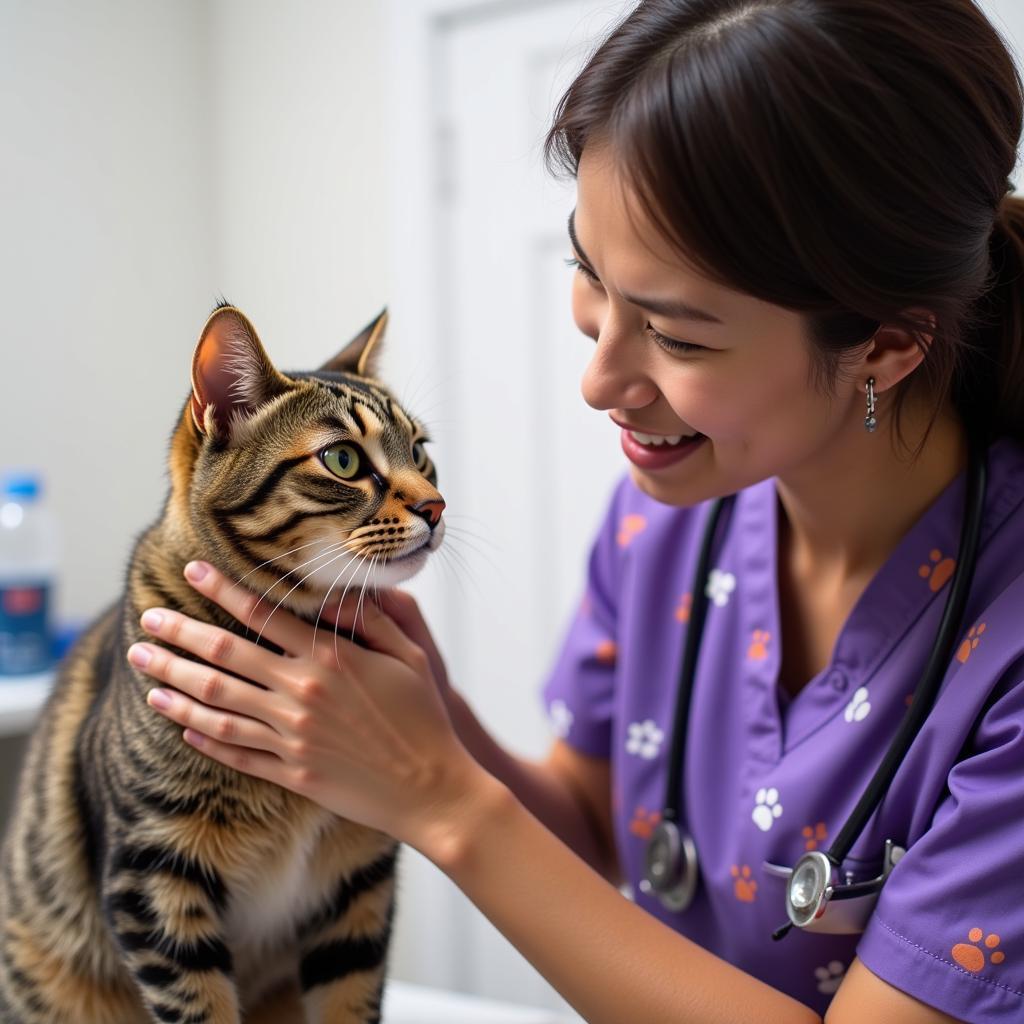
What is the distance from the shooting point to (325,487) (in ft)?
2.58

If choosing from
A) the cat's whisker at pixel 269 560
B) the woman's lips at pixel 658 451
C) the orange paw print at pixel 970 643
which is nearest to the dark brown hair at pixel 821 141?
the woman's lips at pixel 658 451

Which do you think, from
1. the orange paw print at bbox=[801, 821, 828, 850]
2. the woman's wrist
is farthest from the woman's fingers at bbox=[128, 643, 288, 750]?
the orange paw print at bbox=[801, 821, 828, 850]

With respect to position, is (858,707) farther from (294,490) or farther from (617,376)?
(294,490)

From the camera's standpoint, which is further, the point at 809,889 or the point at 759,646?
the point at 759,646

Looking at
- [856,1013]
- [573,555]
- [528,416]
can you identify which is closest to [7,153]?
[528,416]

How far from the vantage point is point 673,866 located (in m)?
0.99

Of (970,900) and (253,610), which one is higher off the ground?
(253,610)

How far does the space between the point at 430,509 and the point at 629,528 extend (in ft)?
1.34

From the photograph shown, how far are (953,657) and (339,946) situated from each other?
1.75 ft

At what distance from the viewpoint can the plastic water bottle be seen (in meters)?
1.63

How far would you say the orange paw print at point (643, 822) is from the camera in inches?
42.4

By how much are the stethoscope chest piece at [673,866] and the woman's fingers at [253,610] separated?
0.40 metres

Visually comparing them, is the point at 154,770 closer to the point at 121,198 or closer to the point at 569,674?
the point at 569,674

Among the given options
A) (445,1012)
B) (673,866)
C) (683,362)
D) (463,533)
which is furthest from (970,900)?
(463,533)
